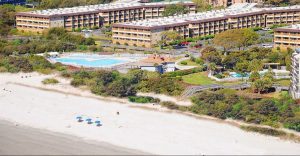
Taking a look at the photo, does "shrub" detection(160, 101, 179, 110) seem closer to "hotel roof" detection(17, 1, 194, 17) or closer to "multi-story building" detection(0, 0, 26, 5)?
"hotel roof" detection(17, 1, 194, 17)

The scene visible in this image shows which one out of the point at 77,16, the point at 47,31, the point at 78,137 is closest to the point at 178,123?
the point at 78,137

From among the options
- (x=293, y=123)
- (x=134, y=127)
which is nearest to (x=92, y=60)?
(x=134, y=127)

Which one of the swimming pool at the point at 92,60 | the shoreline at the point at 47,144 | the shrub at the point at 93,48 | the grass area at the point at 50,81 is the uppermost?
the shrub at the point at 93,48

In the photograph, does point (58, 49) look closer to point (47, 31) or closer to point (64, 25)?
point (47, 31)

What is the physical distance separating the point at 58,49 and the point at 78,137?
35.3 metres

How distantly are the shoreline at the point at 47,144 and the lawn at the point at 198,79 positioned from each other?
1961 centimetres

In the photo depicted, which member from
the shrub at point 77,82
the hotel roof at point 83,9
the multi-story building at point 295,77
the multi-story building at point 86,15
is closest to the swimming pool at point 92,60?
the shrub at point 77,82

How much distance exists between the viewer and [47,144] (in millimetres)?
45500

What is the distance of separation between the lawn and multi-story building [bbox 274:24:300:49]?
1793cm

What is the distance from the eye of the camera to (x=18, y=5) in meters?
120

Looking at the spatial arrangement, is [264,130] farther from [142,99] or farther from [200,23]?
[200,23]

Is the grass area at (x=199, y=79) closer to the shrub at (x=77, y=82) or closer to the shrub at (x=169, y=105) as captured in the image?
the shrub at (x=169, y=105)

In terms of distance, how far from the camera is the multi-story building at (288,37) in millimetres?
81125

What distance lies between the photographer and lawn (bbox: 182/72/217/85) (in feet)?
210
